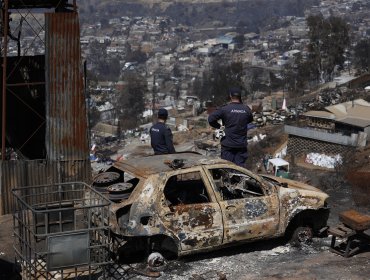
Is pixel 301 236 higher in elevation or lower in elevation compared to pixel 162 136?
lower

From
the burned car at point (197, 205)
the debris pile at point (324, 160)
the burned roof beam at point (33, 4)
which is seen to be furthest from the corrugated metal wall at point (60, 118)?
the debris pile at point (324, 160)

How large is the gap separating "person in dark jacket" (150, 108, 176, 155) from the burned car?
800 millimetres

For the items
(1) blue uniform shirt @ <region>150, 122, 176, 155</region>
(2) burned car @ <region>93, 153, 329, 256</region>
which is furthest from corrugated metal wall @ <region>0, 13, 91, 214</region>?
(2) burned car @ <region>93, 153, 329, 256</region>

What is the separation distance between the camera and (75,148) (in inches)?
390

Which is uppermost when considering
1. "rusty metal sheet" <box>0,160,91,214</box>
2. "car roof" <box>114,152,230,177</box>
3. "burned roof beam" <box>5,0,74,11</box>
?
"burned roof beam" <box>5,0,74,11</box>

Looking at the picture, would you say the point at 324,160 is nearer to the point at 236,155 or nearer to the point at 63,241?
the point at 236,155

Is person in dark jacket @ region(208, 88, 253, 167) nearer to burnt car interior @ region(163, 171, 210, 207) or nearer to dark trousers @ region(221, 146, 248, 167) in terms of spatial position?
dark trousers @ region(221, 146, 248, 167)

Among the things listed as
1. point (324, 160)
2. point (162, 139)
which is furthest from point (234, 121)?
point (324, 160)

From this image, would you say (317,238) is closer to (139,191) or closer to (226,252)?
(226,252)

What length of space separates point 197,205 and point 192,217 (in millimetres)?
158

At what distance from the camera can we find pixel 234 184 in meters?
7.85

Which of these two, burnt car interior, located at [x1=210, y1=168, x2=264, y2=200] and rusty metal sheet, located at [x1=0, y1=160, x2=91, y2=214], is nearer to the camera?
burnt car interior, located at [x1=210, y1=168, x2=264, y2=200]

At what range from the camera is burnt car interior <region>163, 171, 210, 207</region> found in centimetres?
714

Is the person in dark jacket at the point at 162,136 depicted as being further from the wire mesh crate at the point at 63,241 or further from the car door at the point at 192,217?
the wire mesh crate at the point at 63,241
